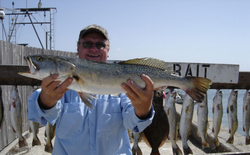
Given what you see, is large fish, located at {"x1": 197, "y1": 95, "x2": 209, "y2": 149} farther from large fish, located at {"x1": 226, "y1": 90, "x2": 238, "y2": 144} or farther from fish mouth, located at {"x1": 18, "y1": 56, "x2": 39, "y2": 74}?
fish mouth, located at {"x1": 18, "y1": 56, "x2": 39, "y2": 74}

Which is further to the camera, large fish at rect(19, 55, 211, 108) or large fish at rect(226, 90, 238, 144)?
large fish at rect(226, 90, 238, 144)

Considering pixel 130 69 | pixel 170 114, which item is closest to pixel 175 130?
pixel 170 114

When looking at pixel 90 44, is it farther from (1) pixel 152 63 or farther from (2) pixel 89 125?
(2) pixel 89 125

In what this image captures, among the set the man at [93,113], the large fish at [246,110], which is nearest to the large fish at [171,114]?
the man at [93,113]

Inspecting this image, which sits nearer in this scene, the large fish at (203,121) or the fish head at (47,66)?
the fish head at (47,66)

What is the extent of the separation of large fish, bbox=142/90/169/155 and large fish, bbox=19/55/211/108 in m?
1.09

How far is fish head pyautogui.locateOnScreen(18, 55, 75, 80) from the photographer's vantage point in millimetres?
2459

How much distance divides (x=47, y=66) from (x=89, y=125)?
1.14 meters

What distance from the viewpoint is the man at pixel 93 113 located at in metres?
2.61

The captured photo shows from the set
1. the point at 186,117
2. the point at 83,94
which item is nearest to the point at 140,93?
the point at 83,94

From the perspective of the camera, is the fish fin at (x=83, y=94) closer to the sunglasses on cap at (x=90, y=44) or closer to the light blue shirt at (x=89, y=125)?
the light blue shirt at (x=89, y=125)

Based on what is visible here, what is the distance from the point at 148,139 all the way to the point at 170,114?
0.70m

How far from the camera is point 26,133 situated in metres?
7.50

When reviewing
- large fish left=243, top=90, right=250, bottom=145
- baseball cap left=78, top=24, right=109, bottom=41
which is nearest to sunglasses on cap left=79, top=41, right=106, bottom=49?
baseball cap left=78, top=24, right=109, bottom=41
